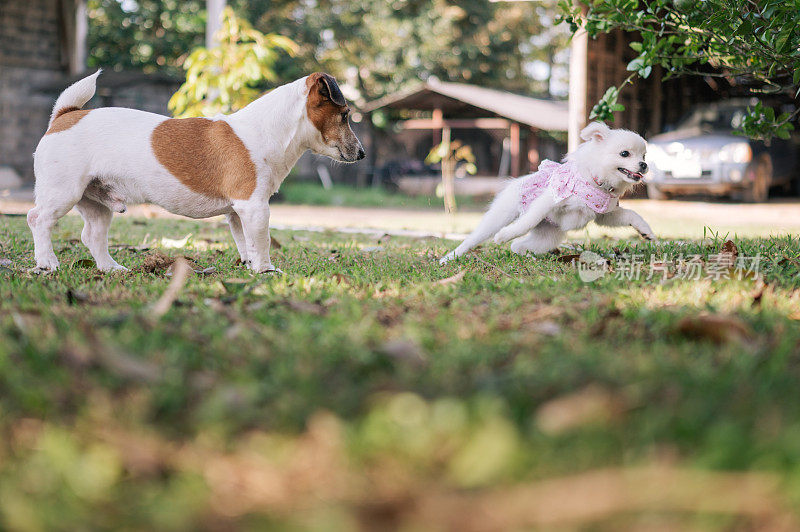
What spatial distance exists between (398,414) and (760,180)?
14.6 metres

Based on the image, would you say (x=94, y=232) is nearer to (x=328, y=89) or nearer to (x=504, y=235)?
(x=328, y=89)

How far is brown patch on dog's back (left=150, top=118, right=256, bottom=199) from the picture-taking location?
12.4 feet

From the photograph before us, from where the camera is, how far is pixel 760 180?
13.8 meters

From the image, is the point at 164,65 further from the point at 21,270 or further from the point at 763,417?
the point at 763,417

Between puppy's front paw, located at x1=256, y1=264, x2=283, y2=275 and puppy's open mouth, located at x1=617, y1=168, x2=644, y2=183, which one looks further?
puppy's open mouth, located at x1=617, y1=168, x2=644, y2=183

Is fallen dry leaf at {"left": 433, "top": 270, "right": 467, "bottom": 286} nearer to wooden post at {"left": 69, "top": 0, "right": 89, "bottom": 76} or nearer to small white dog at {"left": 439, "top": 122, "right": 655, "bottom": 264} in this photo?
small white dog at {"left": 439, "top": 122, "right": 655, "bottom": 264}

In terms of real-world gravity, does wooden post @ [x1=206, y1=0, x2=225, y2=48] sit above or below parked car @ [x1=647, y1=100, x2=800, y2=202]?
above

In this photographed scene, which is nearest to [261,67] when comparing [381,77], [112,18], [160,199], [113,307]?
[160,199]

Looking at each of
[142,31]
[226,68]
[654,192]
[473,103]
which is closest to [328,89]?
[226,68]

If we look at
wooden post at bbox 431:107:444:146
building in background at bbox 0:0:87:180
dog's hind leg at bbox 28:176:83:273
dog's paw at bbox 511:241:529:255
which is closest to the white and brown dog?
dog's hind leg at bbox 28:176:83:273

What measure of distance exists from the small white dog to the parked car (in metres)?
9.29

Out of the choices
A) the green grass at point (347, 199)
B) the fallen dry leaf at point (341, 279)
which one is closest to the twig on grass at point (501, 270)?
the fallen dry leaf at point (341, 279)

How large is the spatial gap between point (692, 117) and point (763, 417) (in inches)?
567

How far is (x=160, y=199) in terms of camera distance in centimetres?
384
